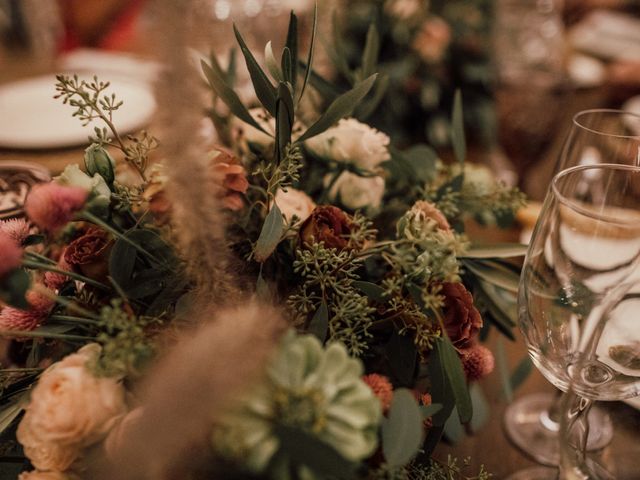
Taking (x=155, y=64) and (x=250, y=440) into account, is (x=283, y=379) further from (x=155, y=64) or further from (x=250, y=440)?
(x=155, y=64)

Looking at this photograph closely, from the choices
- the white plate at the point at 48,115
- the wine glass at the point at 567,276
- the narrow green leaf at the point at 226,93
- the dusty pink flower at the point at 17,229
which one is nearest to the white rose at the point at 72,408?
the dusty pink flower at the point at 17,229

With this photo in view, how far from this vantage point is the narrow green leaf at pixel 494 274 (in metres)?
0.55

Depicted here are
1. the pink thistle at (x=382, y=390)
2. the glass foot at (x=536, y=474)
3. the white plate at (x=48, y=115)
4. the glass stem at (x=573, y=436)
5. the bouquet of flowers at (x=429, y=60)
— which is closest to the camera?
the pink thistle at (x=382, y=390)

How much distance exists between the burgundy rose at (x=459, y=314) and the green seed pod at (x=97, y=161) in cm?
29

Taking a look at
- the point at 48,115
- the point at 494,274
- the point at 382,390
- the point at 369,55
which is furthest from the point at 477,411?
the point at 48,115

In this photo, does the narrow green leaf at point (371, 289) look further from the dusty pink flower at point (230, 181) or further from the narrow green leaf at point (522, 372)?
the narrow green leaf at point (522, 372)

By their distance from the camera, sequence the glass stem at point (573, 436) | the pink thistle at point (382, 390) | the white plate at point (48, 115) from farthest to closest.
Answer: the white plate at point (48, 115)
the glass stem at point (573, 436)
the pink thistle at point (382, 390)

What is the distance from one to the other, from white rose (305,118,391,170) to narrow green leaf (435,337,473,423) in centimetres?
18

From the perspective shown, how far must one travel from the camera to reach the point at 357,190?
0.55 meters

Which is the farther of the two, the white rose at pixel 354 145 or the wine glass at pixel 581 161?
the wine glass at pixel 581 161

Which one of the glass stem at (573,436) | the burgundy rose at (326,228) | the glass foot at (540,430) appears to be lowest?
the glass foot at (540,430)

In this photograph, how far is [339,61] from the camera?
645 millimetres

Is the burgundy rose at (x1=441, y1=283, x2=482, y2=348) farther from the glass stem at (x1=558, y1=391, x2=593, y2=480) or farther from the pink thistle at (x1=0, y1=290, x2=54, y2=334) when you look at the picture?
the pink thistle at (x1=0, y1=290, x2=54, y2=334)

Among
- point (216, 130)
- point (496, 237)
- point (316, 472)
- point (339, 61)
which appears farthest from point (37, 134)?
point (316, 472)
